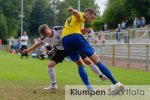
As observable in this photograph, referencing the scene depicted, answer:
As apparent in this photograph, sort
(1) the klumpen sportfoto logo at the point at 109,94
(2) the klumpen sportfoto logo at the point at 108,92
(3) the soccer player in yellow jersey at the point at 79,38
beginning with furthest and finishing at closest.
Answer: (3) the soccer player in yellow jersey at the point at 79,38, (2) the klumpen sportfoto logo at the point at 108,92, (1) the klumpen sportfoto logo at the point at 109,94

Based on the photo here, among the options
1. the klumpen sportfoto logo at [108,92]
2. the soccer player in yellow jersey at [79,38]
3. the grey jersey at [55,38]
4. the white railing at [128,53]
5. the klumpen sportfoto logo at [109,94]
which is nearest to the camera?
the klumpen sportfoto logo at [109,94]

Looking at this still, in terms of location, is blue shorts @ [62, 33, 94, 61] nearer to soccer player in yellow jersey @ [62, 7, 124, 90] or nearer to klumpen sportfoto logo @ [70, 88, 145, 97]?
soccer player in yellow jersey @ [62, 7, 124, 90]

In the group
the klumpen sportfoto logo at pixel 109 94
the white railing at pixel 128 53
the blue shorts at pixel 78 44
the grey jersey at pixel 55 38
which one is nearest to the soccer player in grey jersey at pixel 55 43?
the grey jersey at pixel 55 38

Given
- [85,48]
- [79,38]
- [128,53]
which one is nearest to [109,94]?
[85,48]

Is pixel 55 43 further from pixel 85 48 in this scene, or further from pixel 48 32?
pixel 85 48

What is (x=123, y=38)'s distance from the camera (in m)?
36.5

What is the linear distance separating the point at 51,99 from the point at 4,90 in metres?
1.96

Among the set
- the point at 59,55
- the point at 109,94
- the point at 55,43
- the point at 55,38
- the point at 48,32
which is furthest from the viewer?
the point at 59,55

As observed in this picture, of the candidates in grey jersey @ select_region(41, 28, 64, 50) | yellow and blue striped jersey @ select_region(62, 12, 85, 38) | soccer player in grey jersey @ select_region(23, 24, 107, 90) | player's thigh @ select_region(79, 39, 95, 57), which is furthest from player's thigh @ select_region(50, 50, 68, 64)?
player's thigh @ select_region(79, 39, 95, 57)

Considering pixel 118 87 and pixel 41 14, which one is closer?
pixel 118 87

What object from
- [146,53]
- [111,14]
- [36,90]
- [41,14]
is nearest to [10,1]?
[41,14]

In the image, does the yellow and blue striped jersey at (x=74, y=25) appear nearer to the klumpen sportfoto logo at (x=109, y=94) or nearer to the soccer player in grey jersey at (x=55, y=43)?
the soccer player in grey jersey at (x=55, y=43)

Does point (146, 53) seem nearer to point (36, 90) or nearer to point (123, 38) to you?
point (123, 38)

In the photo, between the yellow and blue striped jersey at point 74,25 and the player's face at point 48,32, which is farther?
the player's face at point 48,32
